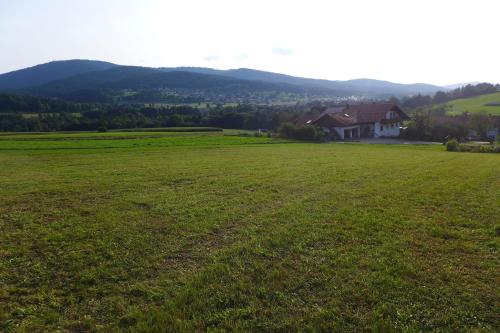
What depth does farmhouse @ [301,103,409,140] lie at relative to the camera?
65.6 metres

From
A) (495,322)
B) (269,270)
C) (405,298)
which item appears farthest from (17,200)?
(495,322)

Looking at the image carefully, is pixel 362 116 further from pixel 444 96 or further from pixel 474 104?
pixel 444 96

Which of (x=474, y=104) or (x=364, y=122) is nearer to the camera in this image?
(x=364, y=122)

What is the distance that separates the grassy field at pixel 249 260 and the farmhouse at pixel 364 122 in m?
53.0

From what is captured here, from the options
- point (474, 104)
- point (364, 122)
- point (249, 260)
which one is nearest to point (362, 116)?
point (364, 122)

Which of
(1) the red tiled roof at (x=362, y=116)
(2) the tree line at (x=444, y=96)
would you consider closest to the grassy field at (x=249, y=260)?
(1) the red tiled roof at (x=362, y=116)

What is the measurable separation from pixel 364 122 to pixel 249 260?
2565 inches

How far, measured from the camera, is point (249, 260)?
7.52m

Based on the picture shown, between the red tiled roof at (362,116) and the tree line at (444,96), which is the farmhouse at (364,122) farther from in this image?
the tree line at (444,96)

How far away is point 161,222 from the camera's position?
9.95m

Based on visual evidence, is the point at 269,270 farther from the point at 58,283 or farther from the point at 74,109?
the point at 74,109

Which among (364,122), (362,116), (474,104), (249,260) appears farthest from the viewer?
(474,104)

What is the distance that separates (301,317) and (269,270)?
159 cm

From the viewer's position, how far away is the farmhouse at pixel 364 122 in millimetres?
65625
